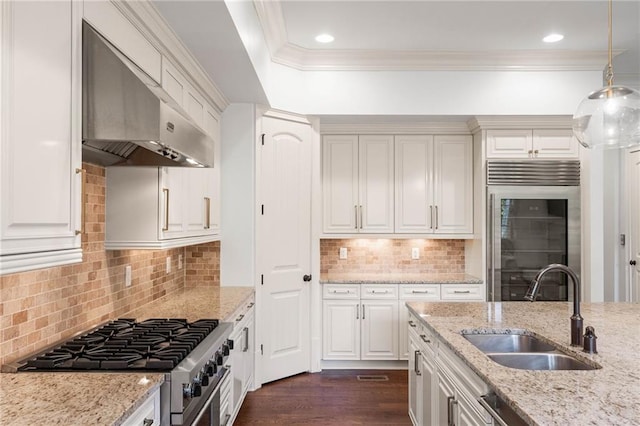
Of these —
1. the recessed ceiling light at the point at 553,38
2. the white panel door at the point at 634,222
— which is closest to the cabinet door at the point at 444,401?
the recessed ceiling light at the point at 553,38

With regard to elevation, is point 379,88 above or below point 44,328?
above

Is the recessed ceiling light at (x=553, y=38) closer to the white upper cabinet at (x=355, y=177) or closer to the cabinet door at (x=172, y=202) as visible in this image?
the white upper cabinet at (x=355, y=177)

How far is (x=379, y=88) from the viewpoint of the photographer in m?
4.32

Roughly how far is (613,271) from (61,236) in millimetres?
5462

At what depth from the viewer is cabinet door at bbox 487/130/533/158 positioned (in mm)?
4469

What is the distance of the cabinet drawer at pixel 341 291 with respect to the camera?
176 inches

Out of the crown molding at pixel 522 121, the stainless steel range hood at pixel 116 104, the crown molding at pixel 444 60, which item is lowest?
the stainless steel range hood at pixel 116 104

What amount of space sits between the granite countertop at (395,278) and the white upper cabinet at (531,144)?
1248 mm

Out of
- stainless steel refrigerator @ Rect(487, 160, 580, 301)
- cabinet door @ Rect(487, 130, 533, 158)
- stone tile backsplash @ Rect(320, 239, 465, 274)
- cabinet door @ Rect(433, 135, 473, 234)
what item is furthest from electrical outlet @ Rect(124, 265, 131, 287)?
cabinet door @ Rect(487, 130, 533, 158)

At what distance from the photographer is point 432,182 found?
4.77 metres

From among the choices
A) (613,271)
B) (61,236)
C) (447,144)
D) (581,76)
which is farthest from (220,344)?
(613,271)

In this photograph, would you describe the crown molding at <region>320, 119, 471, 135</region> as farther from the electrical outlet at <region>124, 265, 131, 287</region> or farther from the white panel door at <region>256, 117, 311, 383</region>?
the electrical outlet at <region>124, 265, 131, 287</region>

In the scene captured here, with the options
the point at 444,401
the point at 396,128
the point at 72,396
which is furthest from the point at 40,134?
the point at 396,128

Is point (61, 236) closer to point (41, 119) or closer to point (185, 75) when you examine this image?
point (41, 119)
